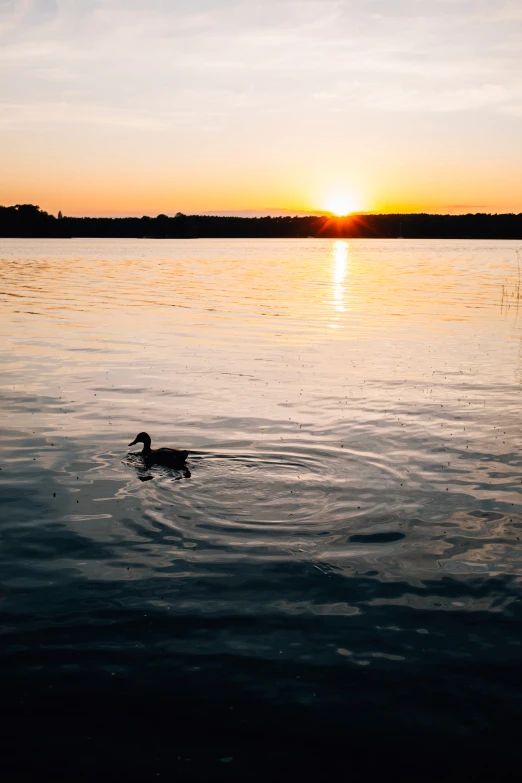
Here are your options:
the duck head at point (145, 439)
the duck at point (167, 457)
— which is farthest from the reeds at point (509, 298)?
the duck at point (167, 457)

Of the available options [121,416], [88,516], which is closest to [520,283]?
[121,416]

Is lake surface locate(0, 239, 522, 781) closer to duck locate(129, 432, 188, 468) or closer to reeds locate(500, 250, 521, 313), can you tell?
duck locate(129, 432, 188, 468)

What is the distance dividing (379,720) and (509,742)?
1.25m

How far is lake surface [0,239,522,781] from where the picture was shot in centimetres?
747

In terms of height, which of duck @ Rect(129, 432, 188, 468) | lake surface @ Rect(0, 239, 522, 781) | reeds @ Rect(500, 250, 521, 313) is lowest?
lake surface @ Rect(0, 239, 522, 781)

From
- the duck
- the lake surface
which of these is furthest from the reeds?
the duck

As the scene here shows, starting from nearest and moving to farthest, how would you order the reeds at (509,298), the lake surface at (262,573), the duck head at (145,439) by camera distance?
the lake surface at (262,573) → the duck head at (145,439) → the reeds at (509,298)

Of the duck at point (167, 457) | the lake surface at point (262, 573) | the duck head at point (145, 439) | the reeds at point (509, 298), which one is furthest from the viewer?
the reeds at point (509, 298)

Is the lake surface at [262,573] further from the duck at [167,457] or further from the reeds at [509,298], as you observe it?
the reeds at [509,298]

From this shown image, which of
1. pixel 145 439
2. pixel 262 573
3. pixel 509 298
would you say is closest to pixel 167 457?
pixel 145 439

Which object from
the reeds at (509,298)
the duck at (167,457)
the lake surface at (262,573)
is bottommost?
the lake surface at (262,573)

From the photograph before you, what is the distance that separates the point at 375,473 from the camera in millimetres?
14820

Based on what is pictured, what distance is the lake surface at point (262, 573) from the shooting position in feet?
24.5

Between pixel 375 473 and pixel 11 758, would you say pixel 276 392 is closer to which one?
pixel 375 473
